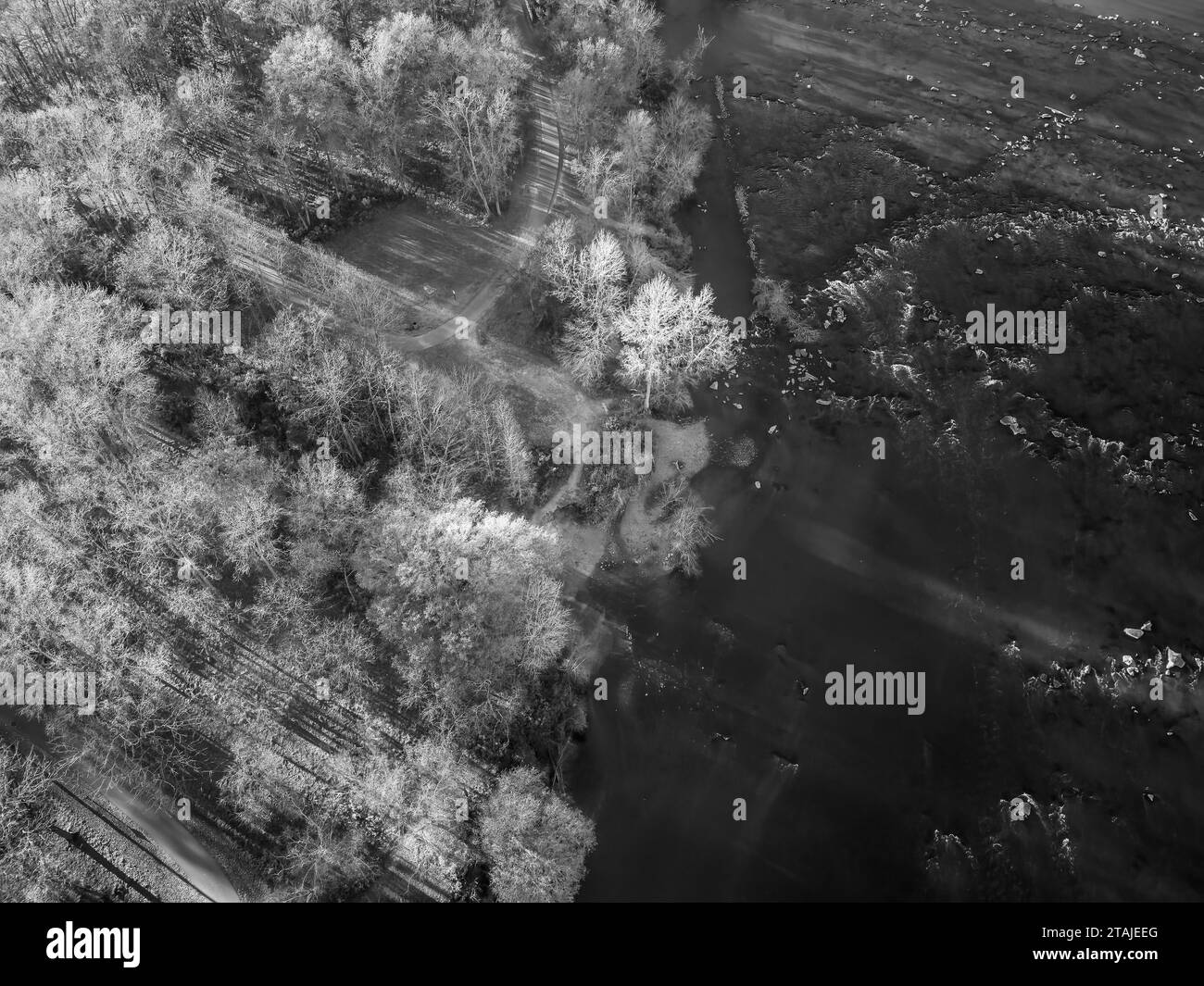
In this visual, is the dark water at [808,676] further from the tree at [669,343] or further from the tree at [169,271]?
the tree at [169,271]

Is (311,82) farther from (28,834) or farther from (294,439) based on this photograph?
(28,834)

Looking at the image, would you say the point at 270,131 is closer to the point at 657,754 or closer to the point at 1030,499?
the point at 657,754

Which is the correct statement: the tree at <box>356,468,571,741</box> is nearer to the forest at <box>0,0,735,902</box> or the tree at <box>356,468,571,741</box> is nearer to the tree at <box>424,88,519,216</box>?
the forest at <box>0,0,735,902</box>

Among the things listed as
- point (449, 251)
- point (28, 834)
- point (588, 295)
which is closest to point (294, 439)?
point (449, 251)

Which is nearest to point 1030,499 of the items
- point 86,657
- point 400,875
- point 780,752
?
point 780,752

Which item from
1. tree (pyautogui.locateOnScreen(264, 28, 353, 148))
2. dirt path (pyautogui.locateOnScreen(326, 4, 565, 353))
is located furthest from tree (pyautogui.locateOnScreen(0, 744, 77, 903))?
tree (pyautogui.locateOnScreen(264, 28, 353, 148))
